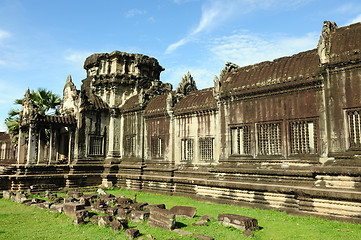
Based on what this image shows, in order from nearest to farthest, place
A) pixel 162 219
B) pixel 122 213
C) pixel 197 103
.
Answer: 1. pixel 162 219
2. pixel 122 213
3. pixel 197 103

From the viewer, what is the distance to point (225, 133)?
1365cm

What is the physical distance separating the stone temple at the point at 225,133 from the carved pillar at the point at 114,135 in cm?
7

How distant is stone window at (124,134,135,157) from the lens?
769 inches

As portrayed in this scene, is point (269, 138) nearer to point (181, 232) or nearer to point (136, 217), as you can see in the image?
point (181, 232)

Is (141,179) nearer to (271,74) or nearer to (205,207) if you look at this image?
(205,207)

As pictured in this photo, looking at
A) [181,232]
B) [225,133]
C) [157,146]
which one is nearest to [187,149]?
[157,146]

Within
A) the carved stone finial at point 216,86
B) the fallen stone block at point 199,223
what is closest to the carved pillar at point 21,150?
the carved stone finial at point 216,86

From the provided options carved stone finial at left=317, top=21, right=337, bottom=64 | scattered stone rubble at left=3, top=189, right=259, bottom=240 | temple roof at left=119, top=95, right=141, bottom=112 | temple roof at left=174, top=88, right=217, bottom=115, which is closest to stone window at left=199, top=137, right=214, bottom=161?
temple roof at left=174, top=88, right=217, bottom=115

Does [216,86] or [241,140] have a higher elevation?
[216,86]

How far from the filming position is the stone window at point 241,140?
508 inches

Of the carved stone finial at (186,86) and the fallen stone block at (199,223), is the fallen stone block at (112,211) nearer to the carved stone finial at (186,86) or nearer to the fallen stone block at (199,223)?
the fallen stone block at (199,223)

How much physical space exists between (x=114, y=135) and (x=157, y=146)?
454 centimetres

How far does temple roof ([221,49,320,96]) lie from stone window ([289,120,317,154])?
1607mm

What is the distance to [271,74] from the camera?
1238 centimetres
